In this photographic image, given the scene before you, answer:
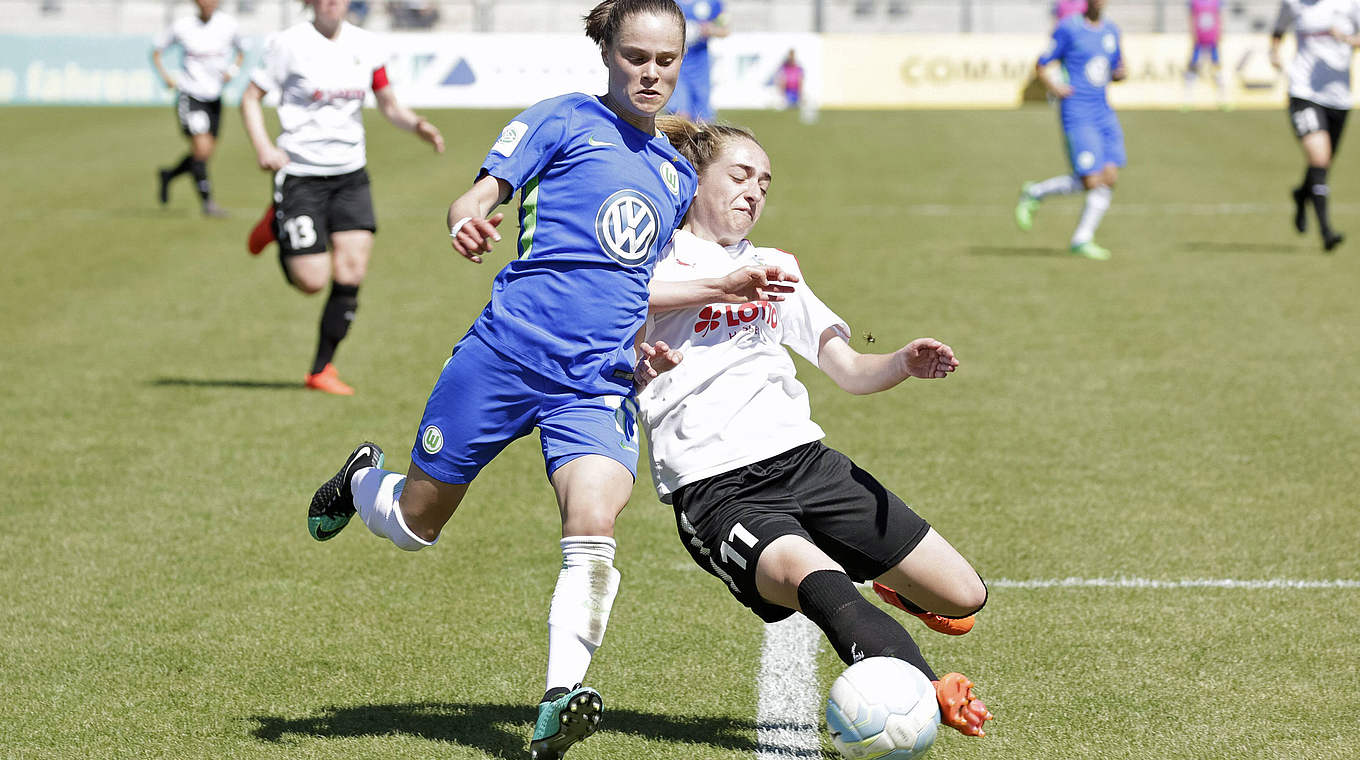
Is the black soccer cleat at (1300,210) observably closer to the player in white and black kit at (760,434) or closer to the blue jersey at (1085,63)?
the blue jersey at (1085,63)

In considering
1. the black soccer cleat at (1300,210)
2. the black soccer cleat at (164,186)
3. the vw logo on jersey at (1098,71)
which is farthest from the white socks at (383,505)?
the black soccer cleat at (164,186)

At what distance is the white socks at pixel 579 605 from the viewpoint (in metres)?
3.41

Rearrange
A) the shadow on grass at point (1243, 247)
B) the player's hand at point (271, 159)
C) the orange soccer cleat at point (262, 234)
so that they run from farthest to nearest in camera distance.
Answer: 1. the shadow on grass at point (1243, 247)
2. the orange soccer cleat at point (262, 234)
3. the player's hand at point (271, 159)

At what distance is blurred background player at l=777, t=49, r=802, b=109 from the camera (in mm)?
28919

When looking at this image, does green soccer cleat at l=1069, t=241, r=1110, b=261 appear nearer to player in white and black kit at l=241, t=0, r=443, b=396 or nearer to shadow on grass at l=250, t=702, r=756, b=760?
player in white and black kit at l=241, t=0, r=443, b=396

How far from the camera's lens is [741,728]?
3.92 metres

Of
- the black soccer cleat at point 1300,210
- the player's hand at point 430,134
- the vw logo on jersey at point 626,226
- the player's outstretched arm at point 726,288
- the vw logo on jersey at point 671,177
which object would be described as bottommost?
the black soccer cleat at point 1300,210

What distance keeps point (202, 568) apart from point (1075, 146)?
945 centimetres

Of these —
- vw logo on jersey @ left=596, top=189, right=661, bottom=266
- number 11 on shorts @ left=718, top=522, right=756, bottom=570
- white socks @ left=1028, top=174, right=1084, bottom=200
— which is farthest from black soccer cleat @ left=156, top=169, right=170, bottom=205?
number 11 on shorts @ left=718, top=522, right=756, bottom=570

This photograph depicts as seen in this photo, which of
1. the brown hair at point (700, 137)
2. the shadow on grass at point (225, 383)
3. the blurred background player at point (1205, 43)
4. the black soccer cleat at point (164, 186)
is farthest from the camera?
the blurred background player at point (1205, 43)

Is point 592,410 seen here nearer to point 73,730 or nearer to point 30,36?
point 73,730

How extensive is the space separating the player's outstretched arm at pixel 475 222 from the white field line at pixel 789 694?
147 cm

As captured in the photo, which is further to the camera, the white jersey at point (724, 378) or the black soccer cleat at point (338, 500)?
the black soccer cleat at point (338, 500)

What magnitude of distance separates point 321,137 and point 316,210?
0.41m
